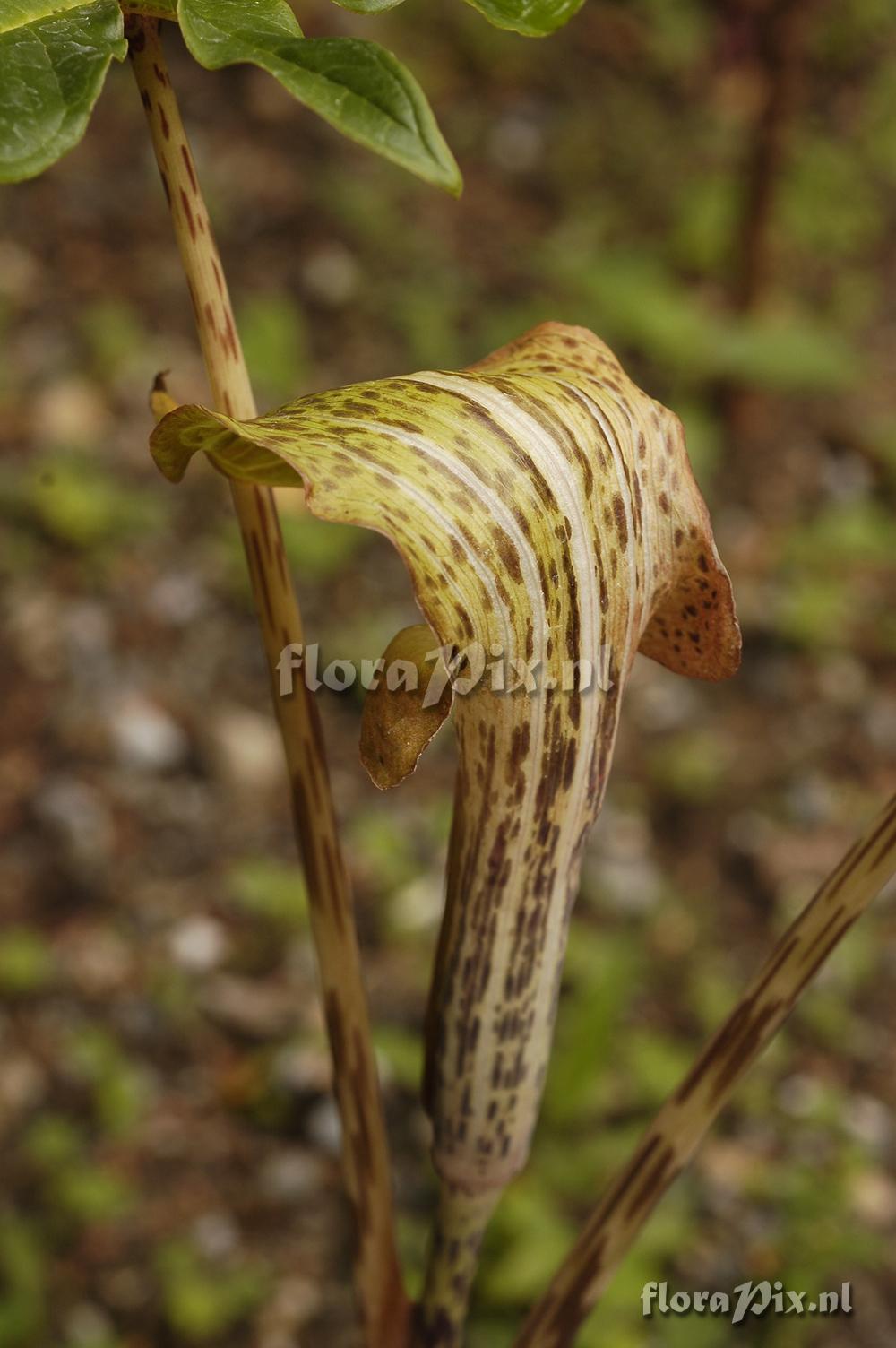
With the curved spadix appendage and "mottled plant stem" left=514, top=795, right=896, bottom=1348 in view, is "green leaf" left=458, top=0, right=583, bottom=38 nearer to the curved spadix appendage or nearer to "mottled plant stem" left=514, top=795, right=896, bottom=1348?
A: the curved spadix appendage

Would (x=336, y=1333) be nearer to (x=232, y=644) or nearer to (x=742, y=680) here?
(x=232, y=644)

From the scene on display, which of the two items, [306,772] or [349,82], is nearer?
[349,82]

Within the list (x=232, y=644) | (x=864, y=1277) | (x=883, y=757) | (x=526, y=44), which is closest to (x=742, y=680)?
(x=883, y=757)

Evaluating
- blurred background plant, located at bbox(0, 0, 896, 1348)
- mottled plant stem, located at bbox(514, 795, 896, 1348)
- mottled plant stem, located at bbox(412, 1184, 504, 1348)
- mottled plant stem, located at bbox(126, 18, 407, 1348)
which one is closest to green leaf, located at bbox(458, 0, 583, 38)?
mottled plant stem, located at bbox(126, 18, 407, 1348)

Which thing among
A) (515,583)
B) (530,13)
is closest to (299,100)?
(530,13)

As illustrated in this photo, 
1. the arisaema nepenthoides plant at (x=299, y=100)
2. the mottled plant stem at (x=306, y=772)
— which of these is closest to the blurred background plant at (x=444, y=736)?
the mottled plant stem at (x=306, y=772)

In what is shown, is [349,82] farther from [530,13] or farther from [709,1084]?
[709,1084]
